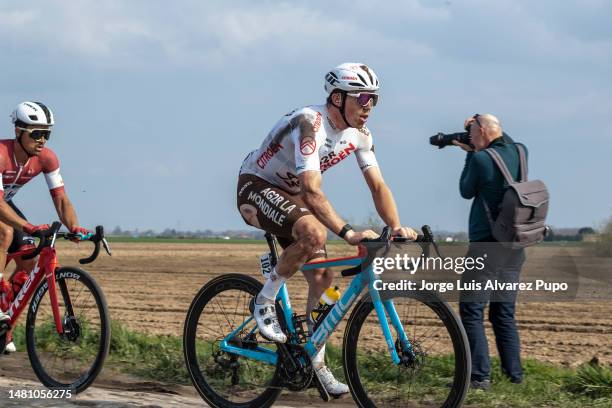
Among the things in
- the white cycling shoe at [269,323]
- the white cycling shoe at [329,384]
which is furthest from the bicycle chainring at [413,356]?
the white cycling shoe at [269,323]

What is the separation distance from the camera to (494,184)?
24.2 ft

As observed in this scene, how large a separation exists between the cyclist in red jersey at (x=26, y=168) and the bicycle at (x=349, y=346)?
178cm

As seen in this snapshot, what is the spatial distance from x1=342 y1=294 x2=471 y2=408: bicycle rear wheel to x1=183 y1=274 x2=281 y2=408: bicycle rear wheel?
66 cm

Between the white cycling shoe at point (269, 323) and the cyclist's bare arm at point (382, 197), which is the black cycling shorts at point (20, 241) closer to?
the white cycling shoe at point (269, 323)

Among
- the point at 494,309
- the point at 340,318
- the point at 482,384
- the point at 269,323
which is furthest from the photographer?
the point at 494,309

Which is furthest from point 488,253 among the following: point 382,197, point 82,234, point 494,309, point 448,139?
point 82,234

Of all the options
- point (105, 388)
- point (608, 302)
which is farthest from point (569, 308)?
point (105, 388)

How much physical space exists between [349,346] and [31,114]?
3.60m

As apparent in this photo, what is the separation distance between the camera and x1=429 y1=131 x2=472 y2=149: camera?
25.2ft

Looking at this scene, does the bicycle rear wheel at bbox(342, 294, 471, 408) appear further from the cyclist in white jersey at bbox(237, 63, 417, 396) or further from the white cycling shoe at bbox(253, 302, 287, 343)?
the white cycling shoe at bbox(253, 302, 287, 343)

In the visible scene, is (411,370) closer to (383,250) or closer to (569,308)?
(383,250)

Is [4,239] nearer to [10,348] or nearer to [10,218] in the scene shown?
[10,218]

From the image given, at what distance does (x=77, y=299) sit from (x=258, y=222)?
1.83m

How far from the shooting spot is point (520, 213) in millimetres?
7117
